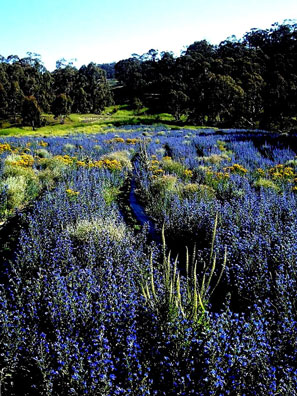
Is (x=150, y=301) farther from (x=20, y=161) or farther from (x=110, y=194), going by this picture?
(x=20, y=161)

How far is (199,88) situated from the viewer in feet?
146

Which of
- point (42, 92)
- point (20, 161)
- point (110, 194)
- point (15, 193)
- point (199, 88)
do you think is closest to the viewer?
point (15, 193)

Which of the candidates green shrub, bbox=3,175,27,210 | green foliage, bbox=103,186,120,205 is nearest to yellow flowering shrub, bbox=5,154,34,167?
green shrub, bbox=3,175,27,210

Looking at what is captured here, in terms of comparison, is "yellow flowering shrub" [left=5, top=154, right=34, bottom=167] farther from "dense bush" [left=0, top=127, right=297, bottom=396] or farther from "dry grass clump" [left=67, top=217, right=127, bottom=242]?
"dry grass clump" [left=67, top=217, right=127, bottom=242]

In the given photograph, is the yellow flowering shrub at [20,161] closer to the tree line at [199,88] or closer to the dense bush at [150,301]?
the dense bush at [150,301]

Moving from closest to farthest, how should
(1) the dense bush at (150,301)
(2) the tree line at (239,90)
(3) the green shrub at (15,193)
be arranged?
(1) the dense bush at (150,301), (3) the green shrub at (15,193), (2) the tree line at (239,90)

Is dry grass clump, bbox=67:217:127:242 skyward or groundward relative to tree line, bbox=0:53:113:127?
groundward

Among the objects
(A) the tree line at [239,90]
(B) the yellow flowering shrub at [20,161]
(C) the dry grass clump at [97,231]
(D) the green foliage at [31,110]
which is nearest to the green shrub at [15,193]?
(B) the yellow flowering shrub at [20,161]

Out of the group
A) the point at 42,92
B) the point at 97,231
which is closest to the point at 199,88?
the point at 42,92

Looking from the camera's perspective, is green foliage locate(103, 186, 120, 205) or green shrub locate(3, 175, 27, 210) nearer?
Result: green shrub locate(3, 175, 27, 210)

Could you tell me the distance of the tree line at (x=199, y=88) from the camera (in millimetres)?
40703

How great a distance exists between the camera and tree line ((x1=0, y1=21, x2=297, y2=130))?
1602 inches

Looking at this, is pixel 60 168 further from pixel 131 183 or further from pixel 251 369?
pixel 251 369

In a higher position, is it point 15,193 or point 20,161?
point 20,161
